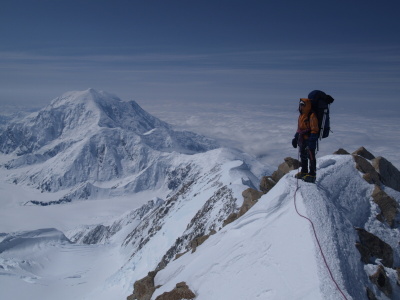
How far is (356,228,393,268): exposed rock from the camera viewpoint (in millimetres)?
11336

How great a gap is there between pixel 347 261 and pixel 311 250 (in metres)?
1.40

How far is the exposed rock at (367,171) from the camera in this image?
15.2m

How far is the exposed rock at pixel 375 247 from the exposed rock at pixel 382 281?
1.10 m

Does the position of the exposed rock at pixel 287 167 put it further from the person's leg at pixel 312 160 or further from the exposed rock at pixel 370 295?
the exposed rock at pixel 370 295

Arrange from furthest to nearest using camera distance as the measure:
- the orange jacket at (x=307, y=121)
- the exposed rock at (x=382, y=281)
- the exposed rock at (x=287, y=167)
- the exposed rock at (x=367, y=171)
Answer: the exposed rock at (x=287, y=167) < the exposed rock at (x=367, y=171) < the orange jacket at (x=307, y=121) < the exposed rock at (x=382, y=281)

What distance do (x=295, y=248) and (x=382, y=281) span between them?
10.5ft

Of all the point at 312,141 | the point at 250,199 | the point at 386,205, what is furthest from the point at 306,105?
the point at 250,199

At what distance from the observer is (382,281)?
987 cm

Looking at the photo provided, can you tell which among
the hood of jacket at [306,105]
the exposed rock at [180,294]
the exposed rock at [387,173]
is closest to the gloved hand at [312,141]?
the hood of jacket at [306,105]

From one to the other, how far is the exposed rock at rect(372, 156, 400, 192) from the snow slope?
1.55 metres

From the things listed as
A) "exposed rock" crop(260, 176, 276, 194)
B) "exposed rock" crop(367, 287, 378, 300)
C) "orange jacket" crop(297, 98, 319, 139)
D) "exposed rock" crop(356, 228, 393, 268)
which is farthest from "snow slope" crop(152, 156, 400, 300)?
"exposed rock" crop(260, 176, 276, 194)

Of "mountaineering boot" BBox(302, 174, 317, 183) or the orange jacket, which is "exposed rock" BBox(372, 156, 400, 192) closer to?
"mountaineering boot" BBox(302, 174, 317, 183)

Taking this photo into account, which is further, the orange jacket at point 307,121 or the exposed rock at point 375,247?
the orange jacket at point 307,121

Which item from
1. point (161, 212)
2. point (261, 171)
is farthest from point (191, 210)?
point (261, 171)
